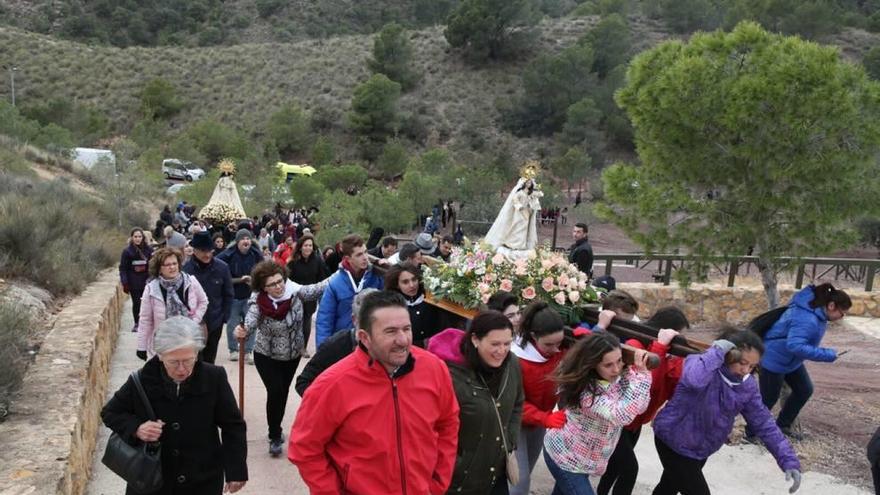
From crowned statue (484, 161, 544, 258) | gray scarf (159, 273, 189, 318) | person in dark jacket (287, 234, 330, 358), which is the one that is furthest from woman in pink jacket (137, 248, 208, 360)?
crowned statue (484, 161, 544, 258)

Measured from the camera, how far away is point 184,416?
11.3ft

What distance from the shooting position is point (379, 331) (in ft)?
9.86

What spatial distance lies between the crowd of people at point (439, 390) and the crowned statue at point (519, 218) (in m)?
3.37

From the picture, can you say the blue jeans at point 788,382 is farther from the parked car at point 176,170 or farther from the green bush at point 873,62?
the green bush at point 873,62

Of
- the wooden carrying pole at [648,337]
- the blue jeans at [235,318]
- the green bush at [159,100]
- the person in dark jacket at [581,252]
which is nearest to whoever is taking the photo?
the wooden carrying pole at [648,337]

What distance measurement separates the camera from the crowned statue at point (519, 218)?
9.62 m

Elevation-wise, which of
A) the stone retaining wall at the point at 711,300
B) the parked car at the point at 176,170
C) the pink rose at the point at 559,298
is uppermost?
the pink rose at the point at 559,298

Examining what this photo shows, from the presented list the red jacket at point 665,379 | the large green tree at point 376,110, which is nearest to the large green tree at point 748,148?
the red jacket at point 665,379

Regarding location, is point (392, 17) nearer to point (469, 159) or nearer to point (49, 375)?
point (469, 159)

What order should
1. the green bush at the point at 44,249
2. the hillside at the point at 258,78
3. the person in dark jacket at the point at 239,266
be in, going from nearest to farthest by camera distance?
the green bush at the point at 44,249, the person in dark jacket at the point at 239,266, the hillside at the point at 258,78

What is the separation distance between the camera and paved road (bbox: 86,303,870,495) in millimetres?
5258

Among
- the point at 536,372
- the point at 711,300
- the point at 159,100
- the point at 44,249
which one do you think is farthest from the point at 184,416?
the point at 159,100

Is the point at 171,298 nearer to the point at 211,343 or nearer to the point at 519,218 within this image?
the point at 211,343

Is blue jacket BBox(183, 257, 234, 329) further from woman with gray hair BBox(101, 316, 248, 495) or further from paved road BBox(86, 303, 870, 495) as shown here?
woman with gray hair BBox(101, 316, 248, 495)
